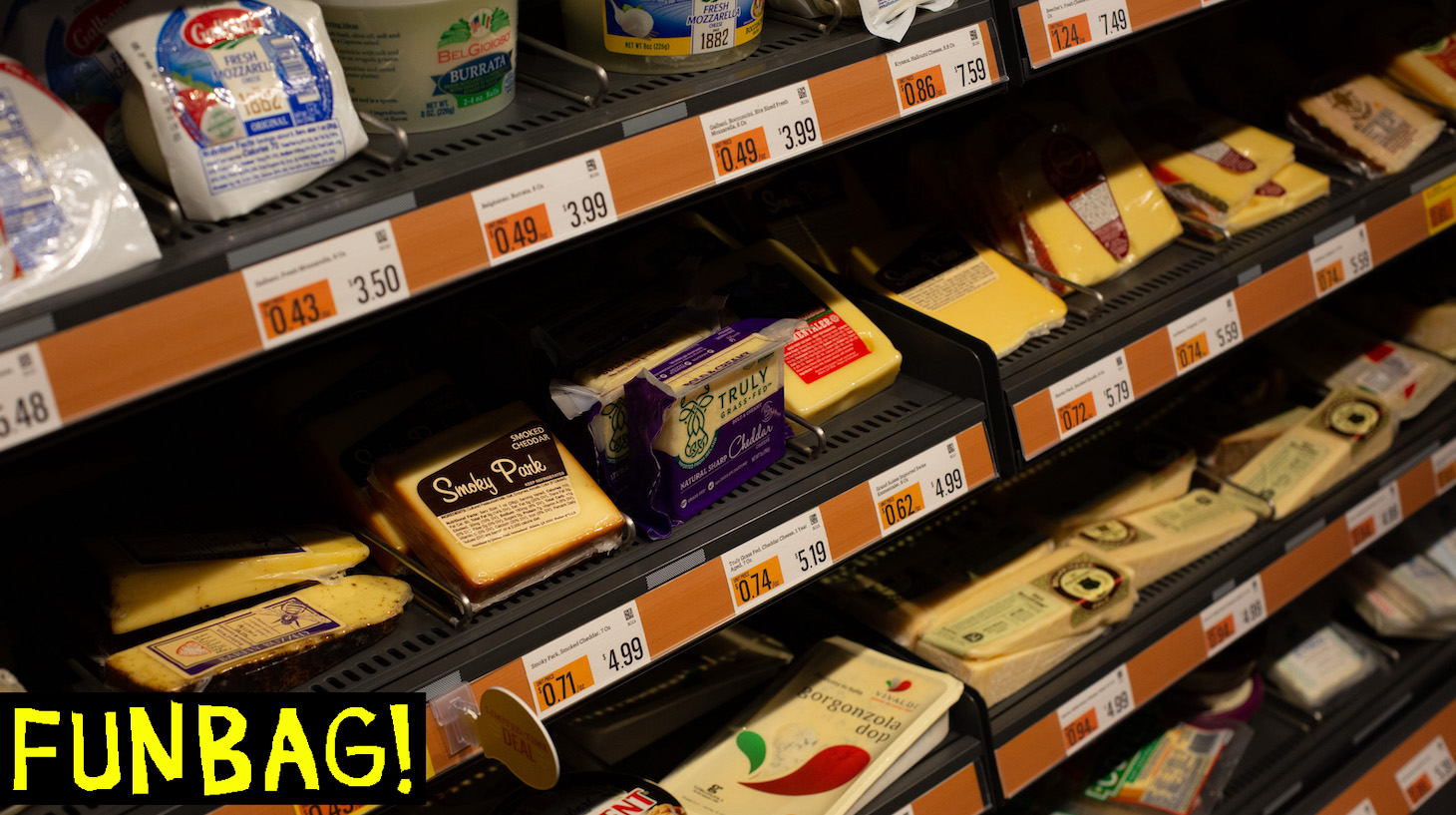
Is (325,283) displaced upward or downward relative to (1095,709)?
upward

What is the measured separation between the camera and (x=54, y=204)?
2.69 feet

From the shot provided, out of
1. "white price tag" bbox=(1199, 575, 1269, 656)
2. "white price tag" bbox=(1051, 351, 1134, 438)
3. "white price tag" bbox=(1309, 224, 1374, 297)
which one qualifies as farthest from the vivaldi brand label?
"white price tag" bbox=(1309, 224, 1374, 297)

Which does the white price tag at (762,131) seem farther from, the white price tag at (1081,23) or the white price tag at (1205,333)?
the white price tag at (1205,333)

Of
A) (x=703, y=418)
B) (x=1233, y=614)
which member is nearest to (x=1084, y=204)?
(x=1233, y=614)

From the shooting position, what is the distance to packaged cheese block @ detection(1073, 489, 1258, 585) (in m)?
1.76

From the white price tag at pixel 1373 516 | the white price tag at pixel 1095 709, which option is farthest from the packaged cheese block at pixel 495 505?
the white price tag at pixel 1373 516

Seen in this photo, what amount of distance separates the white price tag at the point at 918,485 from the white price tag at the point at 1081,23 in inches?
17.6

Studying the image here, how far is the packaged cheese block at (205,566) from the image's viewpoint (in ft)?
3.36

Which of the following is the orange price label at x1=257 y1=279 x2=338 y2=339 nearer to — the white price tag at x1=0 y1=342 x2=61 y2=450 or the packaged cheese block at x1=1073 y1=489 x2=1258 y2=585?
the white price tag at x1=0 y1=342 x2=61 y2=450

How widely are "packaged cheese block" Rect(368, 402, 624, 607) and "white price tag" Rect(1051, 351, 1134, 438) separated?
1.91 ft

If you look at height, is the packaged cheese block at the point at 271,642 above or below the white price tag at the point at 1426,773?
above

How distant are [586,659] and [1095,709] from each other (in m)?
0.85

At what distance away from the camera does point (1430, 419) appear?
2125mm

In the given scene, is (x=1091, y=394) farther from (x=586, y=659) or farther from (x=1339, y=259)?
(x=586, y=659)
